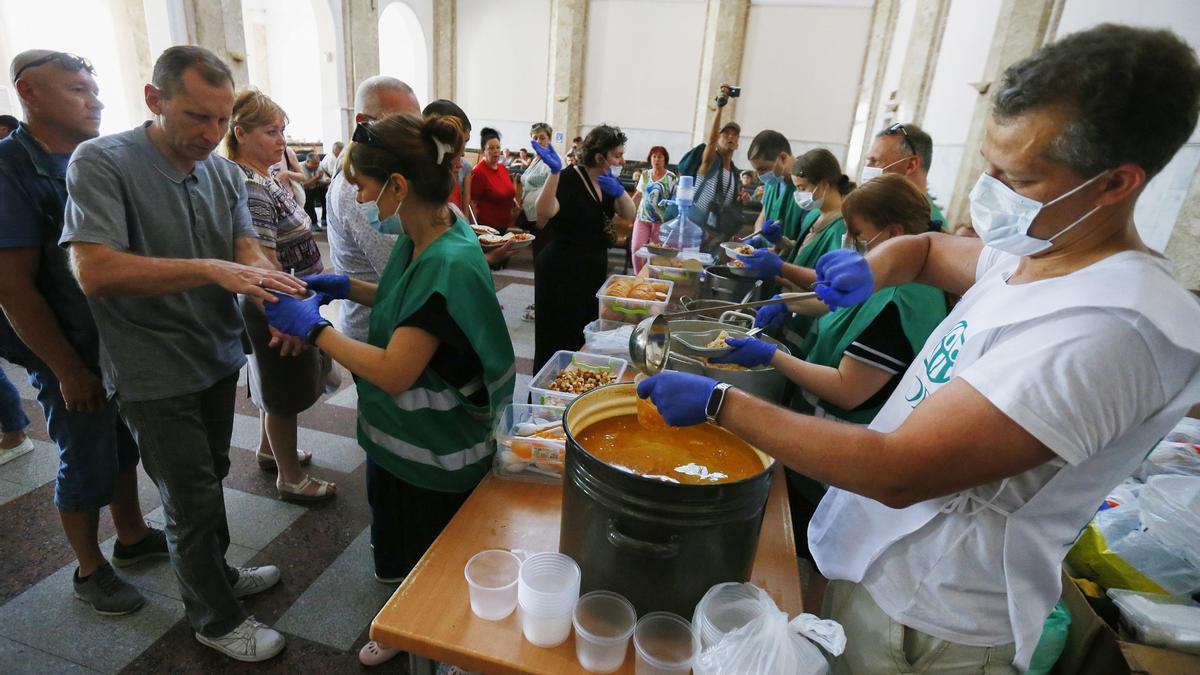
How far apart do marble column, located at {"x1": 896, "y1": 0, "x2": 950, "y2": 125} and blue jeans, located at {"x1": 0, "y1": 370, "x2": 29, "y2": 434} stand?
967 centimetres

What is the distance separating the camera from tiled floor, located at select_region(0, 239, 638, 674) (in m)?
1.86

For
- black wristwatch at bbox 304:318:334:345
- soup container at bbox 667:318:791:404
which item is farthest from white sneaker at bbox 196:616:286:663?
soup container at bbox 667:318:791:404

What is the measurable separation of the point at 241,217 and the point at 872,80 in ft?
41.9

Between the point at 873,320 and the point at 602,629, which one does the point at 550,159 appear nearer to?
the point at 873,320

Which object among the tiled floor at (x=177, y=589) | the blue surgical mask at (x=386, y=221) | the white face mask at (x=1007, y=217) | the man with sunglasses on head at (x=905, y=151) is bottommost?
the tiled floor at (x=177, y=589)

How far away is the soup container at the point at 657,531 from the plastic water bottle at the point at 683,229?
3683 millimetres

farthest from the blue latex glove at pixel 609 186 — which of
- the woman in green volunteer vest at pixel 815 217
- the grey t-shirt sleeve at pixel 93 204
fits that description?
the grey t-shirt sleeve at pixel 93 204

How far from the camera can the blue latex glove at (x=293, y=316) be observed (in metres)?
1.47

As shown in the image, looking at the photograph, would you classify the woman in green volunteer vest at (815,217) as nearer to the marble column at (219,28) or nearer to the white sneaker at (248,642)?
the white sneaker at (248,642)

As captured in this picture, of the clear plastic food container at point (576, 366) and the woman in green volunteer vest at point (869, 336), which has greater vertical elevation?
the woman in green volunteer vest at point (869, 336)

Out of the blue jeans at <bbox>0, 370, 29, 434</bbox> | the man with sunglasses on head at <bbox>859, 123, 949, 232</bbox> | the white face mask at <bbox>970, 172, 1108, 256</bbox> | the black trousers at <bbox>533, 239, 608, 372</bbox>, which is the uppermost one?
the man with sunglasses on head at <bbox>859, 123, 949, 232</bbox>

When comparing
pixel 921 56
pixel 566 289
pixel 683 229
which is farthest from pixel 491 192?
pixel 921 56

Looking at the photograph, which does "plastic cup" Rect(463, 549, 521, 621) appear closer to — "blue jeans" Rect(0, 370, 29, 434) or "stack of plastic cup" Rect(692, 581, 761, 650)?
"stack of plastic cup" Rect(692, 581, 761, 650)

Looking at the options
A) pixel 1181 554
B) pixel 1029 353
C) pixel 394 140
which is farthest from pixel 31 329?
pixel 1181 554
